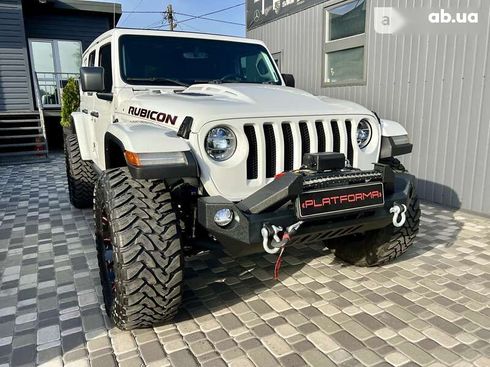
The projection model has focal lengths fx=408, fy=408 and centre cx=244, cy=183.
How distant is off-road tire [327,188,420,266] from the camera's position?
325cm

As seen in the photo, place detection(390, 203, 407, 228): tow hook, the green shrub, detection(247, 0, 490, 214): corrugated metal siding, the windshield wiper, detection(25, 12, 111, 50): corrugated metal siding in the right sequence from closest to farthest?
detection(390, 203, 407, 228): tow hook
the windshield wiper
detection(247, 0, 490, 214): corrugated metal siding
the green shrub
detection(25, 12, 111, 50): corrugated metal siding

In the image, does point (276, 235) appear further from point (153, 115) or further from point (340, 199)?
point (153, 115)

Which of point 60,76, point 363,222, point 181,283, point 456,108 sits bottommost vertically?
point 181,283

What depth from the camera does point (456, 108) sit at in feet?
17.0

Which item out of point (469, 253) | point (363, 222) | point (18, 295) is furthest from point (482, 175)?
point (18, 295)

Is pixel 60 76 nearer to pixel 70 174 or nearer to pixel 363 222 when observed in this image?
pixel 70 174

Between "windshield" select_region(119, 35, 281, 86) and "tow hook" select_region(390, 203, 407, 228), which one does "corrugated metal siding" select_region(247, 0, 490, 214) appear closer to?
"windshield" select_region(119, 35, 281, 86)

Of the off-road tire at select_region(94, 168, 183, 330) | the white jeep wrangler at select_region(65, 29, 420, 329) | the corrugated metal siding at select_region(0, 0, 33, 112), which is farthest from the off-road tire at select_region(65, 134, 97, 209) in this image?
the corrugated metal siding at select_region(0, 0, 33, 112)

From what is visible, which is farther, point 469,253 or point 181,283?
point 469,253

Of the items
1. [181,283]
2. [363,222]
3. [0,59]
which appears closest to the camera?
[181,283]

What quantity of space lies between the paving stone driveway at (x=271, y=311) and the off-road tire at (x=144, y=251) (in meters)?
0.23

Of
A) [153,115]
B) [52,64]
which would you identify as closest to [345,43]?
[153,115]

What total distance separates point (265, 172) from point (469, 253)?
2.50 metres

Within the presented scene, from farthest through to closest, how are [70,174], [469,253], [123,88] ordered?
1. [70,174]
2. [469,253]
3. [123,88]
